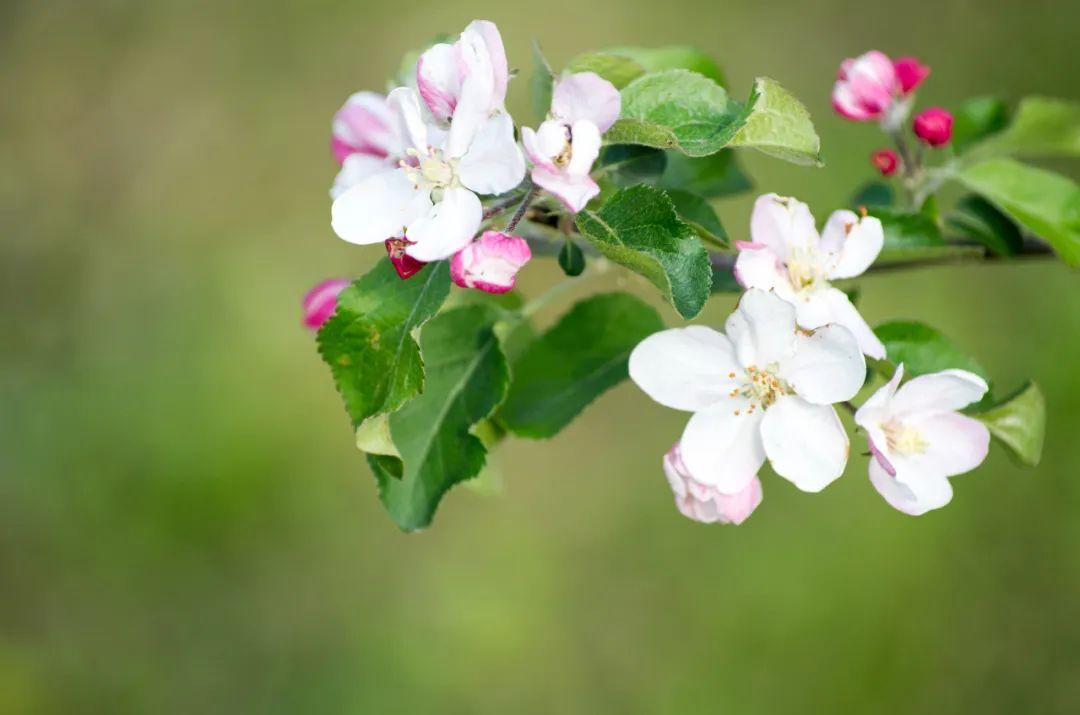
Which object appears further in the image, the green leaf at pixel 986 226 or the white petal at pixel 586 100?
the green leaf at pixel 986 226

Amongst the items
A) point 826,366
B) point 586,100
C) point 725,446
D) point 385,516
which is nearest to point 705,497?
point 725,446

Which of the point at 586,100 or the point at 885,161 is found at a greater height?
the point at 586,100

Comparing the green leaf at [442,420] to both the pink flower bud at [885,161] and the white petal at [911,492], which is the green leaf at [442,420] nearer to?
the white petal at [911,492]

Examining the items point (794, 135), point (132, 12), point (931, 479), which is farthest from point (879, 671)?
point (132, 12)

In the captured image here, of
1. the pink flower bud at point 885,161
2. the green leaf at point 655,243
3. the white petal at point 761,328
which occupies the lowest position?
the pink flower bud at point 885,161

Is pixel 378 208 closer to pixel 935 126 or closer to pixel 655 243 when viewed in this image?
pixel 655 243

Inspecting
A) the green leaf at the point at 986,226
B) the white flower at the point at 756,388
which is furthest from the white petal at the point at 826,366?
the green leaf at the point at 986,226
